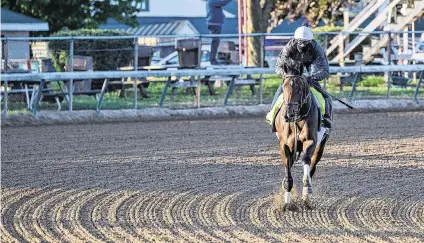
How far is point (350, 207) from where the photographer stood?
10.8 m

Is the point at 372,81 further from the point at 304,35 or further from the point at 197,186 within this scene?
the point at 304,35

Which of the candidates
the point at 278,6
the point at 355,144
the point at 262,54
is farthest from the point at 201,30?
the point at 355,144

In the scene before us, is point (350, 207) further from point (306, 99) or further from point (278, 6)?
point (278, 6)

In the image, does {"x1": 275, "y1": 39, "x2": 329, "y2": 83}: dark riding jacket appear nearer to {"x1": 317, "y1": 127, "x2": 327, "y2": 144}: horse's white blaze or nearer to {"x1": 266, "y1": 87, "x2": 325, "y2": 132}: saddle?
{"x1": 266, "y1": 87, "x2": 325, "y2": 132}: saddle

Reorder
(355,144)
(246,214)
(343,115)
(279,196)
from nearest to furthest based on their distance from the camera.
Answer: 1. (246,214)
2. (279,196)
3. (355,144)
4. (343,115)

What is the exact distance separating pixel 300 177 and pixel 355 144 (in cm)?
389

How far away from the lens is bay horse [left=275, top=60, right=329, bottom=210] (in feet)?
35.3

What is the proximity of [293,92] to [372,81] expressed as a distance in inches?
798

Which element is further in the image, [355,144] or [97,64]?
[97,64]

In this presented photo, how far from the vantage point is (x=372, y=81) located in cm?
3066

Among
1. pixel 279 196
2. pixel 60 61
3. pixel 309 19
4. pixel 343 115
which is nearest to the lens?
pixel 279 196

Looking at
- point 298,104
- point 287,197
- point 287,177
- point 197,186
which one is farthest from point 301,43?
point 197,186

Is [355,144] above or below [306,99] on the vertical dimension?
below

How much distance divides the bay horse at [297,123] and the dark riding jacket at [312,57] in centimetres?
26
